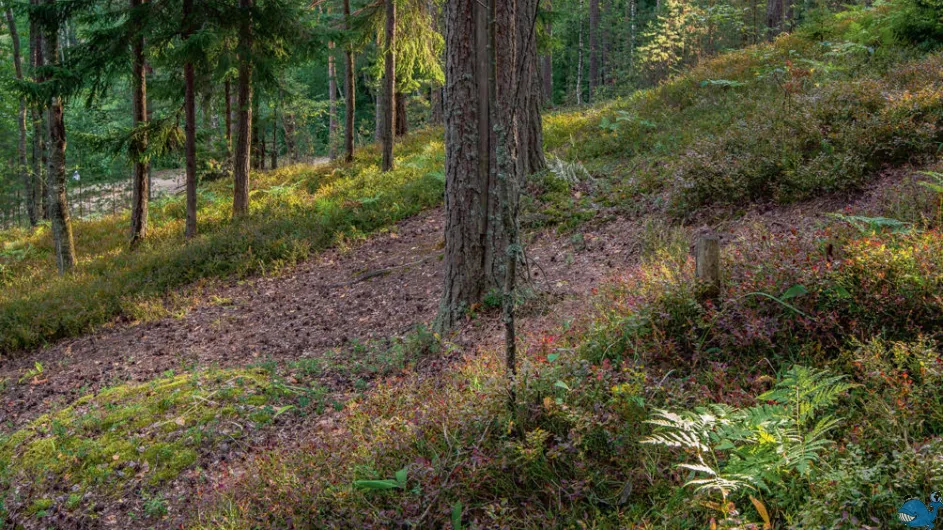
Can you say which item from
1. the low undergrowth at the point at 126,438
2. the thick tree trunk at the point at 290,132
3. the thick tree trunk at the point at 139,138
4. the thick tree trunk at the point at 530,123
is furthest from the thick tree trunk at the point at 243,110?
the thick tree trunk at the point at 290,132

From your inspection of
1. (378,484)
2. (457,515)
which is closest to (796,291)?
(457,515)

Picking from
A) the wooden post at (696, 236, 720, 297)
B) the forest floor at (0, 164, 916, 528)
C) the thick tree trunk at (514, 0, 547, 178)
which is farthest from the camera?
the thick tree trunk at (514, 0, 547, 178)

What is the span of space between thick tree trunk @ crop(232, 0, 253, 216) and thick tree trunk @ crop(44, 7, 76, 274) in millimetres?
3432

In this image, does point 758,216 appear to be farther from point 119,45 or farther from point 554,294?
point 119,45

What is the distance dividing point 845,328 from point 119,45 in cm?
1366

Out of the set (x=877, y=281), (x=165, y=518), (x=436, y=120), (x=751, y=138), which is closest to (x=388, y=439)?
(x=165, y=518)

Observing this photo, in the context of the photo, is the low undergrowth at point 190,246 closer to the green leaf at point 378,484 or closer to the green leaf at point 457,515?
the green leaf at point 378,484

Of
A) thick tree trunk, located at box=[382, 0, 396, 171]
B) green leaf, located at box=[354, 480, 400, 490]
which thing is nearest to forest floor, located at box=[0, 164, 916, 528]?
green leaf, located at box=[354, 480, 400, 490]

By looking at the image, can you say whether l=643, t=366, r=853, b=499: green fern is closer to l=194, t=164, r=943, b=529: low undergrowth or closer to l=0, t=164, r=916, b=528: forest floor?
l=194, t=164, r=943, b=529: low undergrowth

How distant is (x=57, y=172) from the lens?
1241 centimetres

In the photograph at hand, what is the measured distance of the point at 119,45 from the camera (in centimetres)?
1216

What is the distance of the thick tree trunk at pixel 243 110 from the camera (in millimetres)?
12930

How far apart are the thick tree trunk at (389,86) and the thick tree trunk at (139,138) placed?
564 centimetres

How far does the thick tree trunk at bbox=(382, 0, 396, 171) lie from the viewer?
15.2 m
